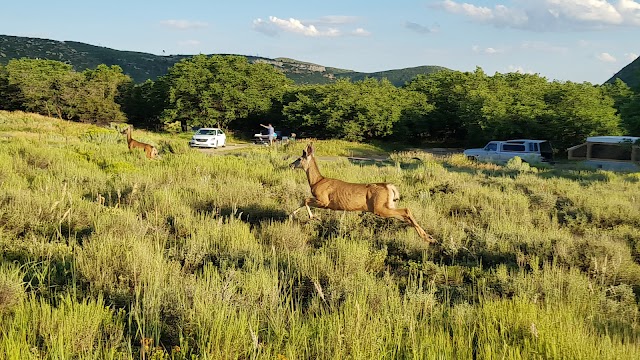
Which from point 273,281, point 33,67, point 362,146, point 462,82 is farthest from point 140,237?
point 33,67

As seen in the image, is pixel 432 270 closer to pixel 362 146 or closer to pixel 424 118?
pixel 362 146

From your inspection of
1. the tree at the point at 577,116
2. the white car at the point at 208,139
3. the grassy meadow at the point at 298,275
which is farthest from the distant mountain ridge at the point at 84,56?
the grassy meadow at the point at 298,275

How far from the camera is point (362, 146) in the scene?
41.7 m

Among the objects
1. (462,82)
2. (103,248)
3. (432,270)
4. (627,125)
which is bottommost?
(432,270)

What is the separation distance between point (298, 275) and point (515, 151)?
1102 inches

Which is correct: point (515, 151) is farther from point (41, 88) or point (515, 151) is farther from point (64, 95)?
point (41, 88)

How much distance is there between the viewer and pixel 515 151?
30359mm

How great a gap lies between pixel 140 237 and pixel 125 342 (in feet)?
9.86

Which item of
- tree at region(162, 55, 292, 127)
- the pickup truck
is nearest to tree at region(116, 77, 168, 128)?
tree at region(162, 55, 292, 127)

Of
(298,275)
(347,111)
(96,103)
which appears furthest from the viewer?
(96,103)

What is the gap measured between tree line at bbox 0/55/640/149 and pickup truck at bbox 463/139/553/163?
7.22m

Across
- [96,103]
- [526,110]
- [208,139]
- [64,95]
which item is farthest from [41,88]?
[526,110]

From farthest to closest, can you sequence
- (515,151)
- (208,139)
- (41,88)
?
(41,88)
(208,139)
(515,151)

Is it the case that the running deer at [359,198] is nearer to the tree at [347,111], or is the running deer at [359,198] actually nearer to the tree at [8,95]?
the tree at [347,111]
